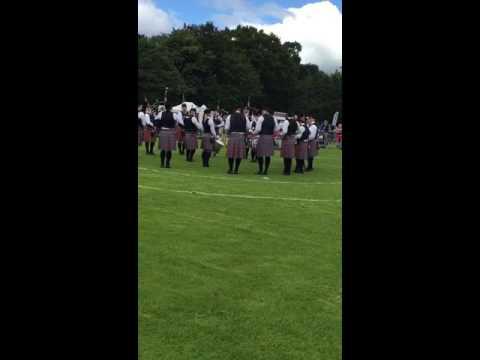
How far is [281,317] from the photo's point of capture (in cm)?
465

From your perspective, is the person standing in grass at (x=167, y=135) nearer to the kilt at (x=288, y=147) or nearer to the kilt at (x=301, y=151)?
the kilt at (x=288, y=147)

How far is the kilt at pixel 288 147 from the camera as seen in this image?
18.6 meters

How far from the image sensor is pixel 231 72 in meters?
72.1

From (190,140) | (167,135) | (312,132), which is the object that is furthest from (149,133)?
(312,132)

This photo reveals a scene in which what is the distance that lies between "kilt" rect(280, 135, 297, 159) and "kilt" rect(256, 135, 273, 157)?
2.98ft

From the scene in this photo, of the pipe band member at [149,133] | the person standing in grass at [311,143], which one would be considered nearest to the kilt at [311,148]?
the person standing in grass at [311,143]

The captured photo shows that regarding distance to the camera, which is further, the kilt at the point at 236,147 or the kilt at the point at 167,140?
the kilt at the point at 167,140

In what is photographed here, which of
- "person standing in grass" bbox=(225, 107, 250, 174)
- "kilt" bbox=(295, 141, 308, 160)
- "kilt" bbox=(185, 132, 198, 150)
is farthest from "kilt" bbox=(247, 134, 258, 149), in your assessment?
"person standing in grass" bbox=(225, 107, 250, 174)

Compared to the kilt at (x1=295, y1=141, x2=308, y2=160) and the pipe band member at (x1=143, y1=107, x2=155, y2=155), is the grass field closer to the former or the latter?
the kilt at (x1=295, y1=141, x2=308, y2=160)

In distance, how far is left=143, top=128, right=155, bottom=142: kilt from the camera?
2330 cm

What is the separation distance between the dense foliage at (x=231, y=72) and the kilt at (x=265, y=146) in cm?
4328
